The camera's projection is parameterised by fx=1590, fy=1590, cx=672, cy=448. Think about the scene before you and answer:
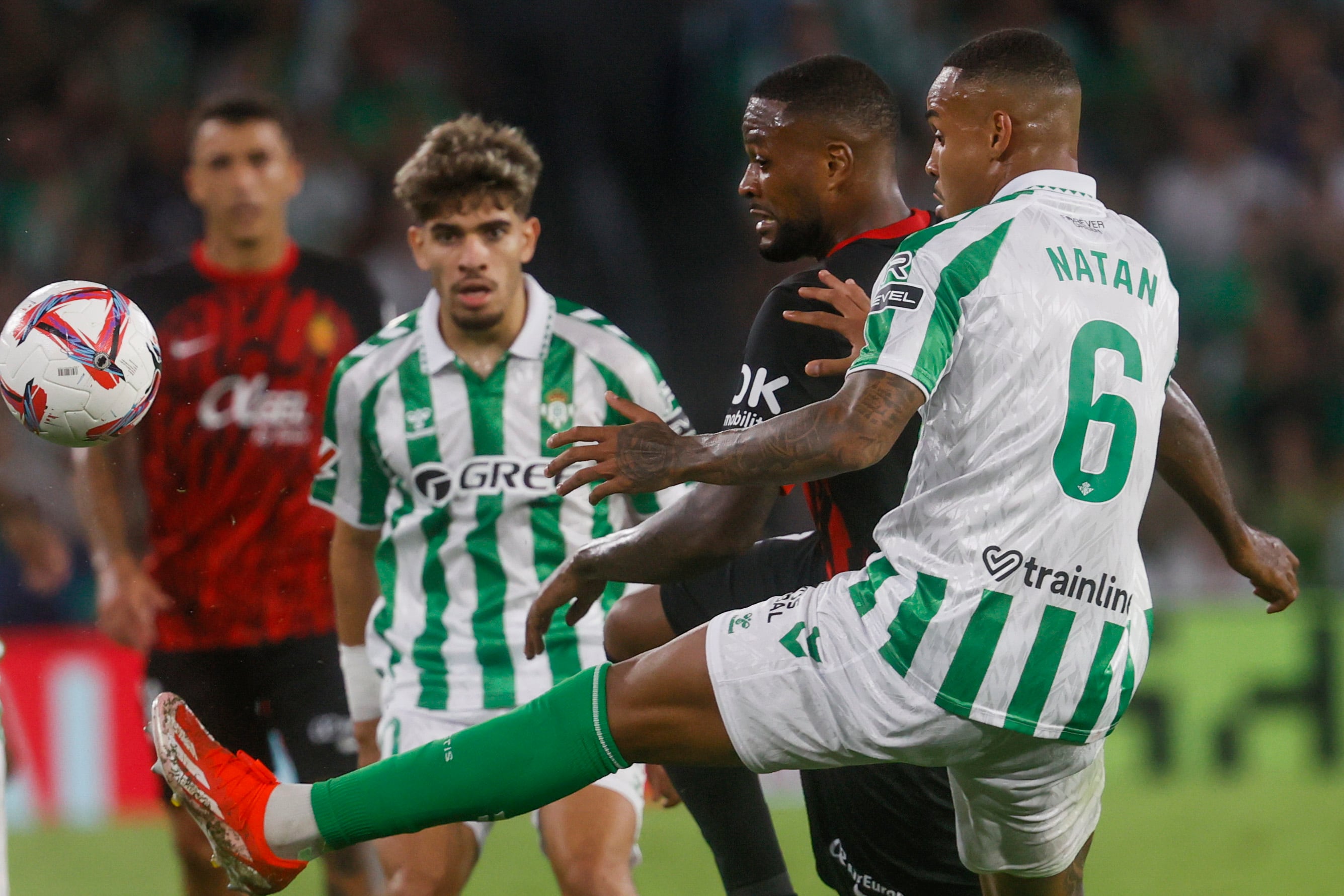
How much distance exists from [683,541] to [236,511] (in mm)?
2247

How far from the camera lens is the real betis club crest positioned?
4.34 meters

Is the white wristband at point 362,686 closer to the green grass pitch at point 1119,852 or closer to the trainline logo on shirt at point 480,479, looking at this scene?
the trainline logo on shirt at point 480,479

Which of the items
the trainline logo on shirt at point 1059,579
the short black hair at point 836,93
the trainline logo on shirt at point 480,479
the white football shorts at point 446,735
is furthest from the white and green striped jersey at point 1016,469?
the trainline logo on shirt at point 480,479

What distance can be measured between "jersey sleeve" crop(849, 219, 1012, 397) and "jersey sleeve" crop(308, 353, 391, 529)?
1.89 m

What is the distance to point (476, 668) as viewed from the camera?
167 inches

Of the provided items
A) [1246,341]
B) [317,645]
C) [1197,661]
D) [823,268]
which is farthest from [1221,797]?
[823,268]

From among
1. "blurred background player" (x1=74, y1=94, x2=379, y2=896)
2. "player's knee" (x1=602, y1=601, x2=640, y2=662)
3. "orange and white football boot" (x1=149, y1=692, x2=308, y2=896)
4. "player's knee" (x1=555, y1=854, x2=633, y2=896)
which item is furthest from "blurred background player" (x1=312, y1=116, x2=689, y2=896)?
"orange and white football boot" (x1=149, y1=692, x2=308, y2=896)

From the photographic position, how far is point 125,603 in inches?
191

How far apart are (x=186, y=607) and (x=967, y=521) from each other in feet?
10.2

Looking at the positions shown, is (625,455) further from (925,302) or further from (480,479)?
(480,479)

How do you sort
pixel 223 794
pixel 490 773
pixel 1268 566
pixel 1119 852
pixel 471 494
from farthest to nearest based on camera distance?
pixel 1119 852 → pixel 471 494 → pixel 1268 566 → pixel 223 794 → pixel 490 773

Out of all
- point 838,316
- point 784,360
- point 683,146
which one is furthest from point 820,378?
point 683,146

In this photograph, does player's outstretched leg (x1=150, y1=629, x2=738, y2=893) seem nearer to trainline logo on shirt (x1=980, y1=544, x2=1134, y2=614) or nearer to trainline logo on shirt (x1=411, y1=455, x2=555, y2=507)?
trainline logo on shirt (x1=980, y1=544, x2=1134, y2=614)

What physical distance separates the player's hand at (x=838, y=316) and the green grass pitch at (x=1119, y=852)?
11.0 feet
